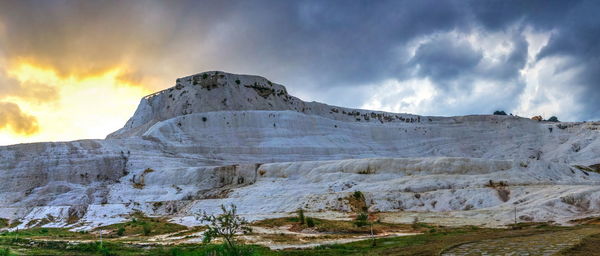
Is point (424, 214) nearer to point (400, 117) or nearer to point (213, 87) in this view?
point (213, 87)

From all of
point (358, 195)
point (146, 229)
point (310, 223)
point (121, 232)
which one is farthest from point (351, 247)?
point (358, 195)

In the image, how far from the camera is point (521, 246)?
1812cm

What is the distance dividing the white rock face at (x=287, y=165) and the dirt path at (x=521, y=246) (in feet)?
31.9

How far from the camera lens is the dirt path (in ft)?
54.3

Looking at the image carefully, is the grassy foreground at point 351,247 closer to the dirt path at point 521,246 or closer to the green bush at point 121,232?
the dirt path at point 521,246

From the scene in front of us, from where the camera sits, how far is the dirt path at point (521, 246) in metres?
16.6

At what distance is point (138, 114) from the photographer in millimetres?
91688

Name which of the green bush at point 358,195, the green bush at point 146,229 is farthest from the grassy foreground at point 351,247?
the green bush at point 358,195

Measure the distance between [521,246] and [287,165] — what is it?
3566 centimetres

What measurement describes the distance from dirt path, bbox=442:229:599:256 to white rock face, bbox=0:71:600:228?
9716 millimetres

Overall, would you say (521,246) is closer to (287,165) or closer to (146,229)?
(146,229)

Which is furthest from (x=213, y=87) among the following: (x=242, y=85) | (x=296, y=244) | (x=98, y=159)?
(x=296, y=244)

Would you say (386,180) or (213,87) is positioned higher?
(213,87)

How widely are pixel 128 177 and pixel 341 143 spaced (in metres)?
34.9
